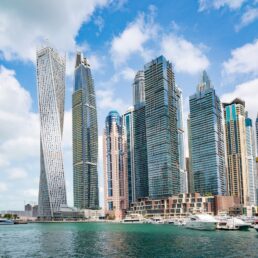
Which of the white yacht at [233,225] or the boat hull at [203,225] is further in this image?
the boat hull at [203,225]

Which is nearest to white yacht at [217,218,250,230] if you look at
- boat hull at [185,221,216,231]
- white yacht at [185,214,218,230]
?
white yacht at [185,214,218,230]

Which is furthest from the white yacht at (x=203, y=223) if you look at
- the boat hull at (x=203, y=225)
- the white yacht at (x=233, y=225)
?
the white yacht at (x=233, y=225)

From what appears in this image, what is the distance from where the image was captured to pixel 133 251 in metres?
89.1

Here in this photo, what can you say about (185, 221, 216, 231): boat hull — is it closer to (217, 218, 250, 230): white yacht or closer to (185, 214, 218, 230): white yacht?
(185, 214, 218, 230): white yacht

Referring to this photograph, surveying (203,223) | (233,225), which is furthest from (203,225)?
(233,225)

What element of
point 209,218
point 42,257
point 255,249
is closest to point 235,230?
point 209,218

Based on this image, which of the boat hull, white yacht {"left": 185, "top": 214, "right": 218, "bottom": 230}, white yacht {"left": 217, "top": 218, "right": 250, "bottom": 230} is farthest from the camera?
white yacht {"left": 185, "top": 214, "right": 218, "bottom": 230}

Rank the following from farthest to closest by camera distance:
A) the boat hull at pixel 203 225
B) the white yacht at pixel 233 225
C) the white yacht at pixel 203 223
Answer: the white yacht at pixel 203 223 → the boat hull at pixel 203 225 → the white yacht at pixel 233 225

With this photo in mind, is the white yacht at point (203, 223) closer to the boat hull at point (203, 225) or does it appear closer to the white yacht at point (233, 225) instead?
the boat hull at point (203, 225)

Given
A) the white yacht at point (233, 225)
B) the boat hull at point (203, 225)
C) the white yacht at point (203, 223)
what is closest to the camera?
the white yacht at point (233, 225)

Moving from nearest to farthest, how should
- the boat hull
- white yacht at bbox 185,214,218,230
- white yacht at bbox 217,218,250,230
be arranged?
white yacht at bbox 217,218,250,230 < the boat hull < white yacht at bbox 185,214,218,230

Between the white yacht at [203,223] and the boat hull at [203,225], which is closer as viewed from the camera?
the boat hull at [203,225]

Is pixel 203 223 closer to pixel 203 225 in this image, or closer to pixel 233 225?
pixel 203 225

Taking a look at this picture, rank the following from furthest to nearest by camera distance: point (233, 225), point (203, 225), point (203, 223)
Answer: point (203, 223) → point (203, 225) → point (233, 225)
